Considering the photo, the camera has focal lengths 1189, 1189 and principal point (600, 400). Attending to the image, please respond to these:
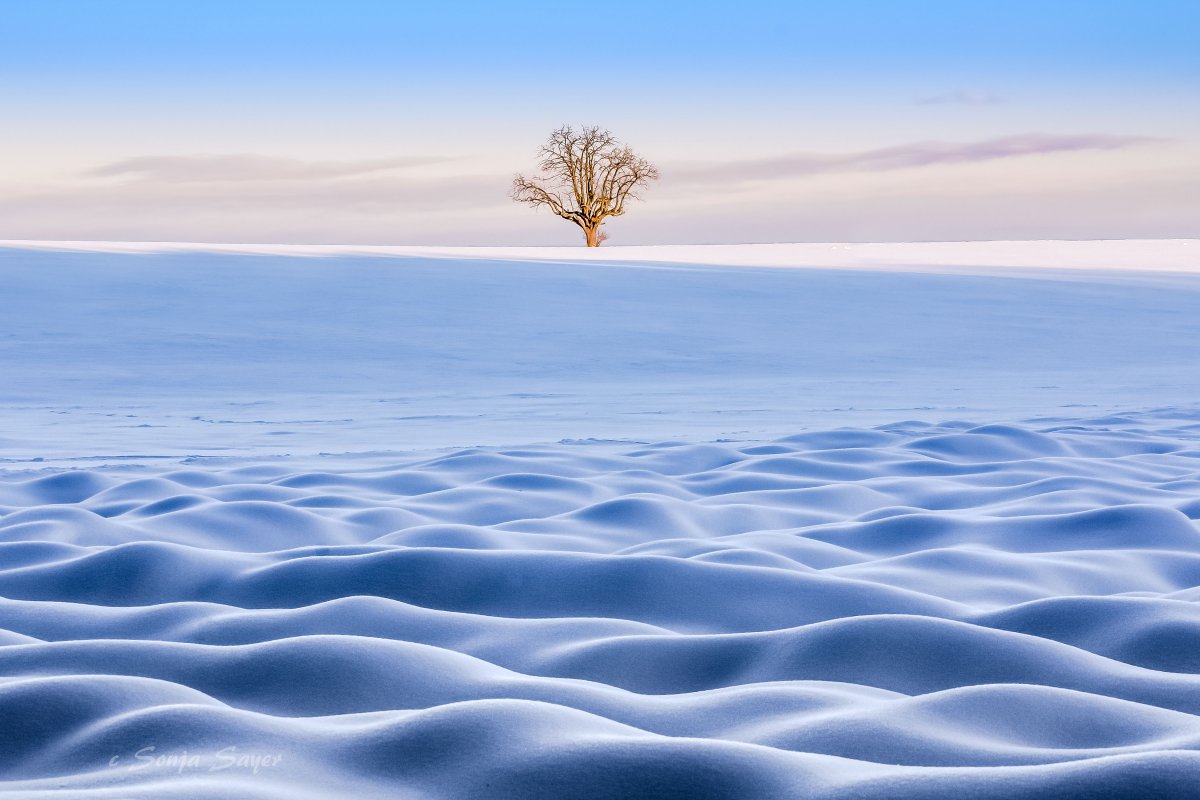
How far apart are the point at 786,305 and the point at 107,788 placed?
1010 cm

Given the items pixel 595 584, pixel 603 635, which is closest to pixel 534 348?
pixel 595 584

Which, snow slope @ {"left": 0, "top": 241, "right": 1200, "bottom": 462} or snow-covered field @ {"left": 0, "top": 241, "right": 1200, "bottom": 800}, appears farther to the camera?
snow slope @ {"left": 0, "top": 241, "right": 1200, "bottom": 462}

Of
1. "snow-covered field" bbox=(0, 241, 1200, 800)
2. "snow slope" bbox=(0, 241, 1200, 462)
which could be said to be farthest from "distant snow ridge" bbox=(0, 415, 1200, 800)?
"snow slope" bbox=(0, 241, 1200, 462)

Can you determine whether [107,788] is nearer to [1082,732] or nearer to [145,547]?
[1082,732]

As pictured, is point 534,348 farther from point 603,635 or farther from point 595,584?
point 603,635

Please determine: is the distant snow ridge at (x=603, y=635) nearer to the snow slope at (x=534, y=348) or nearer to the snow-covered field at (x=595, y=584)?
the snow-covered field at (x=595, y=584)

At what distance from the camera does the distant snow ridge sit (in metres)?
1.20

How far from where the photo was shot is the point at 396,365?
8.07 m

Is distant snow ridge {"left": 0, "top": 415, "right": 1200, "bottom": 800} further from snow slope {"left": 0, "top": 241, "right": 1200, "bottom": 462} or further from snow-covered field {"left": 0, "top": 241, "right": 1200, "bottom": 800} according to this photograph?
snow slope {"left": 0, "top": 241, "right": 1200, "bottom": 462}

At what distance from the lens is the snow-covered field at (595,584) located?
1245mm

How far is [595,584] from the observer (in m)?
2.27

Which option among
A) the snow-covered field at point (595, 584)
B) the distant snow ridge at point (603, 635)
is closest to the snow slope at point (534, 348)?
the snow-covered field at point (595, 584)

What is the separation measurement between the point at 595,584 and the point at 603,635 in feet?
1.06

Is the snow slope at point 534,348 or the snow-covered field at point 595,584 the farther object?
the snow slope at point 534,348
